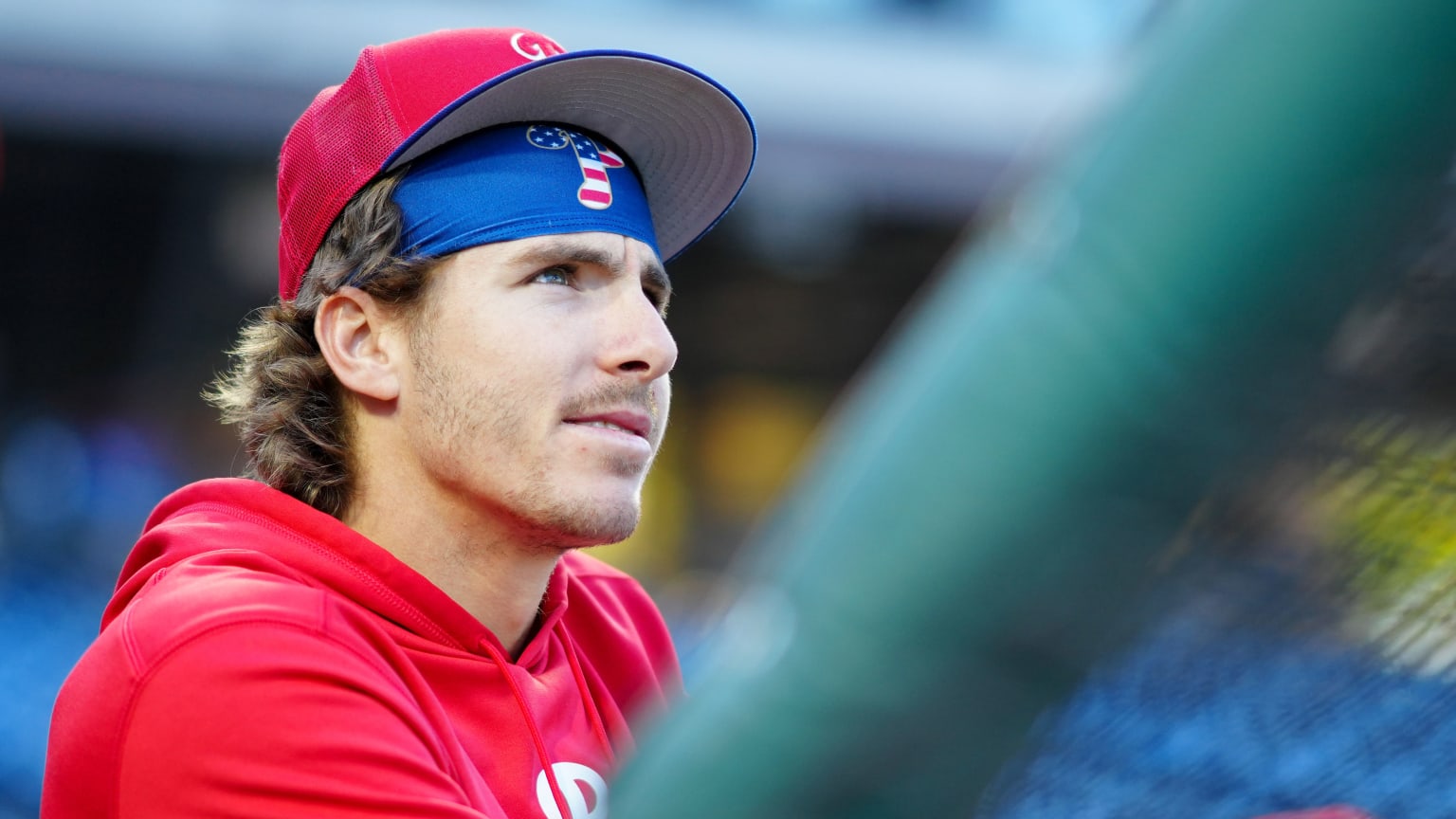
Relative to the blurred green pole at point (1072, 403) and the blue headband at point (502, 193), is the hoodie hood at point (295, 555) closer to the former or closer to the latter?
the blue headband at point (502, 193)

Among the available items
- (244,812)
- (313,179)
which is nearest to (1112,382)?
(244,812)

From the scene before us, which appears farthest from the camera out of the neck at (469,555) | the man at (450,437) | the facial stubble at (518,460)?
the neck at (469,555)

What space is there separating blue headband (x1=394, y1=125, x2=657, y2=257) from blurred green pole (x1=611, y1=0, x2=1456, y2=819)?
1283mm

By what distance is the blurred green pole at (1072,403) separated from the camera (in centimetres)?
42

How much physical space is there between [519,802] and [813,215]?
1248cm

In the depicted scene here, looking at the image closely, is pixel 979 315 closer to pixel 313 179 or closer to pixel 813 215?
pixel 313 179

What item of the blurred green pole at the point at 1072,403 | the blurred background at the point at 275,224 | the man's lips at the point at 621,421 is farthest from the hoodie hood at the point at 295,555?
the blurred background at the point at 275,224

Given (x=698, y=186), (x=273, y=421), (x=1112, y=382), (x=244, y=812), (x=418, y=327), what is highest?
(x=698, y=186)

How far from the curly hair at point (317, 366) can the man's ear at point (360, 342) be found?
24mm

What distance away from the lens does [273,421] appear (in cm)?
194

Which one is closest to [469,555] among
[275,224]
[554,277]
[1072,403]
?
[554,277]

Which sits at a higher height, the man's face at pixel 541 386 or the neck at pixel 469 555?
the man's face at pixel 541 386

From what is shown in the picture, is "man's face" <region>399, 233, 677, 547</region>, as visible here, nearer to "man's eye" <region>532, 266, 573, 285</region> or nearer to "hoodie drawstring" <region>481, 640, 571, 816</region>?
"man's eye" <region>532, 266, 573, 285</region>

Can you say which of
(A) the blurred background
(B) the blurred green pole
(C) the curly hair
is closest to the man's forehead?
(C) the curly hair
